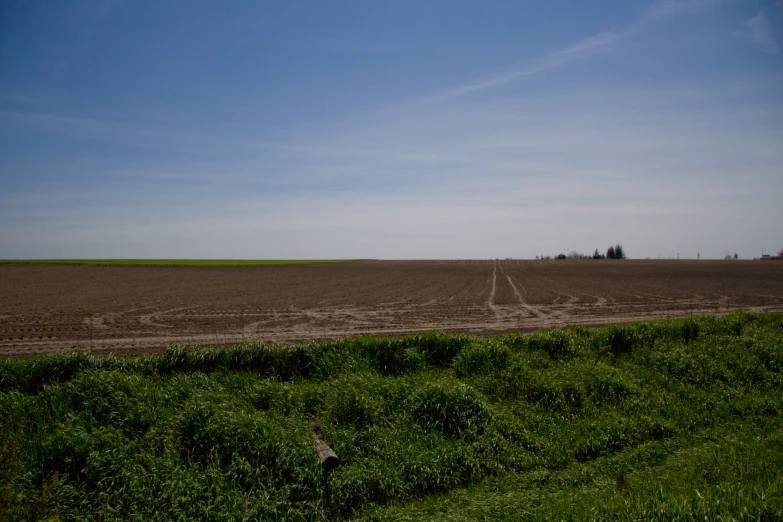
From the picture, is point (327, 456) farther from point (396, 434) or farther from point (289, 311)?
point (289, 311)

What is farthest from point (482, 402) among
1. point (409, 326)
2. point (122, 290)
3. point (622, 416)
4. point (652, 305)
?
point (122, 290)

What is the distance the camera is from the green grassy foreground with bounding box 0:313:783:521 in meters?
6.36

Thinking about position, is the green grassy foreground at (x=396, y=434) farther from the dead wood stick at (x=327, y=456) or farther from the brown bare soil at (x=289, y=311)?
the brown bare soil at (x=289, y=311)

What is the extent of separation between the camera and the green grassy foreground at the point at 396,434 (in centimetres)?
636

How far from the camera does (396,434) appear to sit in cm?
825

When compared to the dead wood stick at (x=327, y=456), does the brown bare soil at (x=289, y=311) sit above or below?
above

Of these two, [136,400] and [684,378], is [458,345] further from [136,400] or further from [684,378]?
[136,400]

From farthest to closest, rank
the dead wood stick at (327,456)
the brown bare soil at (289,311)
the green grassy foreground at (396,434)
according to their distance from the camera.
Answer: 1. the brown bare soil at (289,311)
2. the dead wood stick at (327,456)
3. the green grassy foreground at (396,434)

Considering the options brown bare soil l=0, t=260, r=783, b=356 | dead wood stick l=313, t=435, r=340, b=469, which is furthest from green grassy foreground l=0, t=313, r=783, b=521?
brown bare soil l=0, t=260, r=783, b=356

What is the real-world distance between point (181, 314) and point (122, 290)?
1513 centimetres

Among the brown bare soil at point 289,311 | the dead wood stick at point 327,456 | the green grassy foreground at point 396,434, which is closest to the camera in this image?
the green grassy foreground at point 396,434

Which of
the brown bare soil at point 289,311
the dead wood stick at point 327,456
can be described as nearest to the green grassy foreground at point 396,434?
the dead wood stick at point 327,456

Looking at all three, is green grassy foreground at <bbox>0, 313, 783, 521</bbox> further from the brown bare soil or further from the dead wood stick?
the brown bare soil

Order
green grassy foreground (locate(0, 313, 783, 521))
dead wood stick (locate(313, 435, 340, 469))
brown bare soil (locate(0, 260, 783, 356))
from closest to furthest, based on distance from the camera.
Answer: green grassy foreground (locate(0, 313, 783, 521)) → dead wood stick (locate(313, 435, 340, 469)) → brown bare soil (locate(0, 260, 783, 356))
